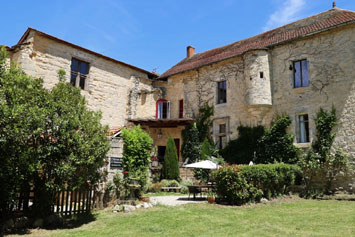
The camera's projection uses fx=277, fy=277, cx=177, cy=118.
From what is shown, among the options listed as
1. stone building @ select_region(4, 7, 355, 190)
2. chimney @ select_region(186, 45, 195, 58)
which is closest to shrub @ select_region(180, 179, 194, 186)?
stone building @ select_region(4, 7, 355, 190)

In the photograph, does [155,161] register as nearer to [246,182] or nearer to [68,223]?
[246,182]

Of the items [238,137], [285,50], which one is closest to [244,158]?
[238,137]

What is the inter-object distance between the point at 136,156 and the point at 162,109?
1013cm

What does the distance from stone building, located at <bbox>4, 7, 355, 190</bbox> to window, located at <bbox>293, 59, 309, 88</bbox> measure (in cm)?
5

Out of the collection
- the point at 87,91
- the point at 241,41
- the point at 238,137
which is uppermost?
the point at 241,41

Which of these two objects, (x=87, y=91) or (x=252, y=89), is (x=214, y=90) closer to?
(x=252, y=89)

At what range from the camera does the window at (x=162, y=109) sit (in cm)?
2053

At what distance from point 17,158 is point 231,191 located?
7075mm

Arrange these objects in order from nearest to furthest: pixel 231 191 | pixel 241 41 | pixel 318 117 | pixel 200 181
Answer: pixel 231 191 < pixel 318 117 < pixel 200 181 < pixel 241 41

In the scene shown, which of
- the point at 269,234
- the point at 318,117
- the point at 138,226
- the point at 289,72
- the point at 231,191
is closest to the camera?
the point at 269,234

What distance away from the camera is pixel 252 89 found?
1565 cm

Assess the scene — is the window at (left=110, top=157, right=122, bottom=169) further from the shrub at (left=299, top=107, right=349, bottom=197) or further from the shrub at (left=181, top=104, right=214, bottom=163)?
the shrub at (left=299, top=107, right=349, bottom=197)

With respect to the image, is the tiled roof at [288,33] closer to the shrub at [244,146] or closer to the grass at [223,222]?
the shrub at [244,146]

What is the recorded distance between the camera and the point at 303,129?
14.6 meters
